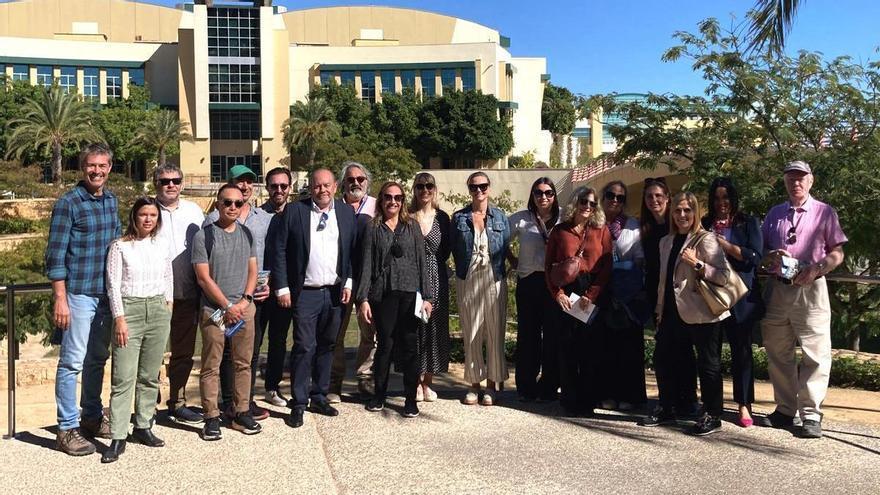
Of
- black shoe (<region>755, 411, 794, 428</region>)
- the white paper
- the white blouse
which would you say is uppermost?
the white blouse

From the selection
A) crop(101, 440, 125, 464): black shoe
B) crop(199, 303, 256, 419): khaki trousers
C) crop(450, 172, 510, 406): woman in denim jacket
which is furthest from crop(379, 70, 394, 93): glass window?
crop(101, 440, 125, 464): black shoe

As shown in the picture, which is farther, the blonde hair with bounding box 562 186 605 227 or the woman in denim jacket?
the woman in denim jacket

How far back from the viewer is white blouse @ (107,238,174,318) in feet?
16.6

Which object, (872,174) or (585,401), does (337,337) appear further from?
(872,174)

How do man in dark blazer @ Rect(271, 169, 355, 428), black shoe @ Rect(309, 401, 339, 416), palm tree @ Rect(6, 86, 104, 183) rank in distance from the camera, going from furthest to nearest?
palm tree @ Rect(6, 86, 104, 183) → black shoe @ Rect(309, 401, 339, 416) → man in dark blazer @ Rect(271, 169, 355, 428)

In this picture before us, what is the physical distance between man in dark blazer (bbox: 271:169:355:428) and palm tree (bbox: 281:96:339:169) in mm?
55506

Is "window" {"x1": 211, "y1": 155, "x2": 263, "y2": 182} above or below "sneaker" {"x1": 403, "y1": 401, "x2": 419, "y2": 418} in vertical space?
above

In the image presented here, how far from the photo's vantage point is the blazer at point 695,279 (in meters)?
5.51

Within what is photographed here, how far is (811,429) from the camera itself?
5.51m

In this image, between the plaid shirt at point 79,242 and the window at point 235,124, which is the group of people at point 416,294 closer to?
the plaid shirt at point 79,242

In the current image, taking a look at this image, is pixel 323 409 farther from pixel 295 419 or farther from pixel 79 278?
pixel 79 278

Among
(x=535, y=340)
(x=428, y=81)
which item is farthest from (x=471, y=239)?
(x=428, y=81)

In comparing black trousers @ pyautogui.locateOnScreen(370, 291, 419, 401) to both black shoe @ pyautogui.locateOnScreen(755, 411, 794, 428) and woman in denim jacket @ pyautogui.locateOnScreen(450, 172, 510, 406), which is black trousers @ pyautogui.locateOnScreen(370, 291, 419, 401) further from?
black shoe @ pyautogui.locateOnScreen(755, 411, 794, 428)

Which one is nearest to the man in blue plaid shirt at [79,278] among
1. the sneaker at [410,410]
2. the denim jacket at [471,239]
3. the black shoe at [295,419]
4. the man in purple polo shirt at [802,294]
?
the black shoe at [295,419]
